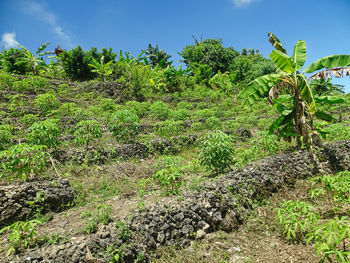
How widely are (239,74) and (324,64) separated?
72.3 ft

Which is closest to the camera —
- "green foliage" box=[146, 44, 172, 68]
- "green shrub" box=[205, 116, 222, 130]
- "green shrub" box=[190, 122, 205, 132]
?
"green shrub" box=[190, 122, 205, 132]

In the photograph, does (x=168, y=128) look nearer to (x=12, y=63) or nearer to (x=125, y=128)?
(x=125, y=128)

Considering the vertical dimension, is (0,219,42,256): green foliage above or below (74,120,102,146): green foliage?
below

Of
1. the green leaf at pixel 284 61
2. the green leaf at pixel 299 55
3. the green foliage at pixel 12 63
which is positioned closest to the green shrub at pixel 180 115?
the green leaf at pixel 299 55

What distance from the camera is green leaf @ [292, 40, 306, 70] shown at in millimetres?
6480

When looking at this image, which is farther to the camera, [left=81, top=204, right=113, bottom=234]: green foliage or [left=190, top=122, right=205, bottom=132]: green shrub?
[left=190, top=122, right=205, bottom=132]: green shrub

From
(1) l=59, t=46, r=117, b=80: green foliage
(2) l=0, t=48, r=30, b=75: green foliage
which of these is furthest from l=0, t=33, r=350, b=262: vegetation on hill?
(1) l=59, t=46, r=117, b=80: green foliage

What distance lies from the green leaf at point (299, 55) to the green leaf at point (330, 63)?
0.81ft

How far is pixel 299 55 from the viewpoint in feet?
21.4

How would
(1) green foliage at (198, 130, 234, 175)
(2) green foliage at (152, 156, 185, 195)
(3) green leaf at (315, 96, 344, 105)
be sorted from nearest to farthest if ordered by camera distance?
(2) green foliage at (152, 156, 185, 195) → (1) green foliage at (198, 130, 234, 175) → (3) green leaf at (315, 96, 344, 105)

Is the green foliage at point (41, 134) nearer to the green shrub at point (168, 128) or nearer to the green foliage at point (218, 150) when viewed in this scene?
the green foliage at point (218, 150)

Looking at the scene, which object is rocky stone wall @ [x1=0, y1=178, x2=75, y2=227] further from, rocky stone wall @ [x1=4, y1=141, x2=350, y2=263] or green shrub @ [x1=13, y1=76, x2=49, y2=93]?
green shrub @ [x1=13, y1=76, x2=49, y2=93]

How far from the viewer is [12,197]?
3941 millimetres

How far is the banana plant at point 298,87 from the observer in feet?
19.4
